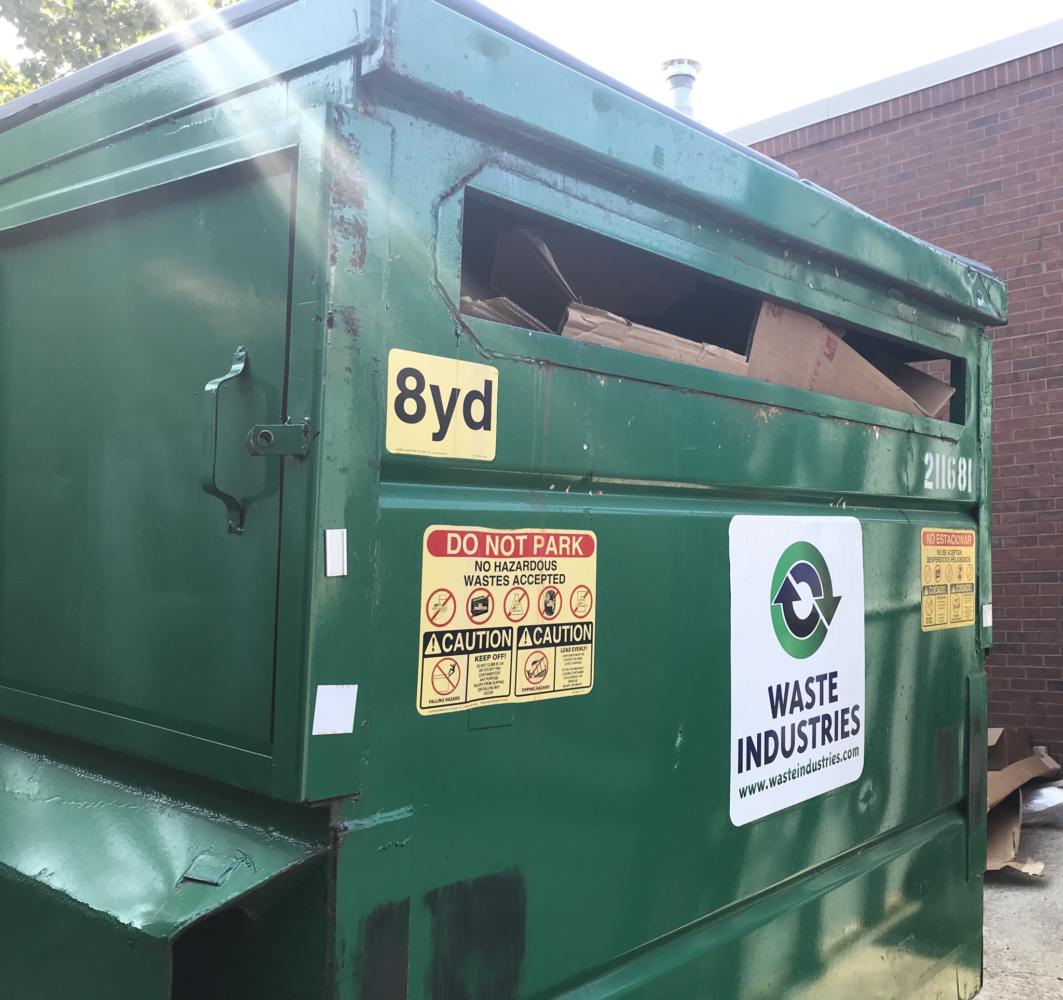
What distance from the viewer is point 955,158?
732 centimetres

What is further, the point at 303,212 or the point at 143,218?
the point at 143,218

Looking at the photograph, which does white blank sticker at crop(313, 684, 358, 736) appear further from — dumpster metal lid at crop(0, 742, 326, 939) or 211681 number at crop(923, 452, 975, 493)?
211681 number at crop(923, 452, 975, 493)

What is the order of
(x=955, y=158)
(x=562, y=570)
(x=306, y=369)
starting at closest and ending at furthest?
(x=306, y=369) < (x=562, y=570) < (x=955, y=158)

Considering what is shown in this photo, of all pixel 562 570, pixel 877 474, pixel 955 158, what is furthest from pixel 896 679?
pixel 955 158

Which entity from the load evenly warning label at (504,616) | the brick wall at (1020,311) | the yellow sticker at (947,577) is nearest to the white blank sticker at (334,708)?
the load evenly warning label at (504,616)

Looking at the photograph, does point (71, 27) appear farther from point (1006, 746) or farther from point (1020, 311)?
point (1006, 746)

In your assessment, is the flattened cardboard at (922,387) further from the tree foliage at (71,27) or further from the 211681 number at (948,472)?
the tree foliage at (71,27)

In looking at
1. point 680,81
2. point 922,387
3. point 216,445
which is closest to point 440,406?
point 216,445

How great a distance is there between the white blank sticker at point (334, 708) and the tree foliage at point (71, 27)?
39.6 feet

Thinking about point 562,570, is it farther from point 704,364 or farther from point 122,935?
point 122,935

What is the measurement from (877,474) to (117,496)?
1.85m

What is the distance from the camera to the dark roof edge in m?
1.55

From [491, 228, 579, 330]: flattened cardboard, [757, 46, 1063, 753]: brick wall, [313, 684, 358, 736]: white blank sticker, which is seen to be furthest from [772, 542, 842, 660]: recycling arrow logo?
[757, 46, 1063, 753]: brick wall

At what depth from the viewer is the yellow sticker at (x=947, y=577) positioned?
2.77 meters
